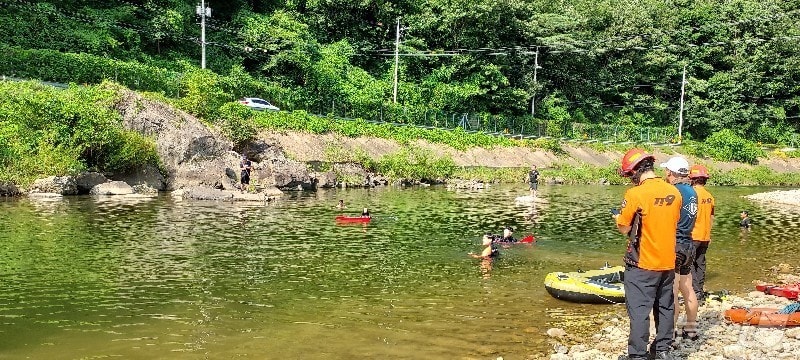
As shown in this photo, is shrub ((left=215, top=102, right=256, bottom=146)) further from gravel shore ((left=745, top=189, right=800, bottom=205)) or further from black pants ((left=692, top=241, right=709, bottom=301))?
black pants ((left=692, top=241, right=709, bottom=301))

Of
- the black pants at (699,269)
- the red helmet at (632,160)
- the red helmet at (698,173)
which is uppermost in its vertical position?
the red helmet at (632,160)

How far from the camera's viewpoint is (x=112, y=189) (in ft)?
105

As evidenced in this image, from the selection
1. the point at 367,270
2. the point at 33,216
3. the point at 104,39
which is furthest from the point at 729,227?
the point at 104,39

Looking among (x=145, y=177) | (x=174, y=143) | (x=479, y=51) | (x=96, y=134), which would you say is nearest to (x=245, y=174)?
(x=174, y=143)

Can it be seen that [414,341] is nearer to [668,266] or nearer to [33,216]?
[668,266]

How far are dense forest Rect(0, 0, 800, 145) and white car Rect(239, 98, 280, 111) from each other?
213cm

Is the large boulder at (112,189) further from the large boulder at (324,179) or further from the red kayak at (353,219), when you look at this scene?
the red kayak at (353,219)

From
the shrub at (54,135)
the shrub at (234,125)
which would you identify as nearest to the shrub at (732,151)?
the shrub at (234,125)

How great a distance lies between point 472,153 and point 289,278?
1672 inches

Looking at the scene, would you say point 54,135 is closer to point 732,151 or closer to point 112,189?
point 112,189

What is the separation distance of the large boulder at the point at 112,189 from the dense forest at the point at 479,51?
13395 millimetres

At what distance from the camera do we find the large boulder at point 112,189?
32.1m

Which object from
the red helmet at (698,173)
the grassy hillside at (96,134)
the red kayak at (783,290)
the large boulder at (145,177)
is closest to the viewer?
the red helmet at (698,173)

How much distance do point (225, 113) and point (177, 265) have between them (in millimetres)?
27184
